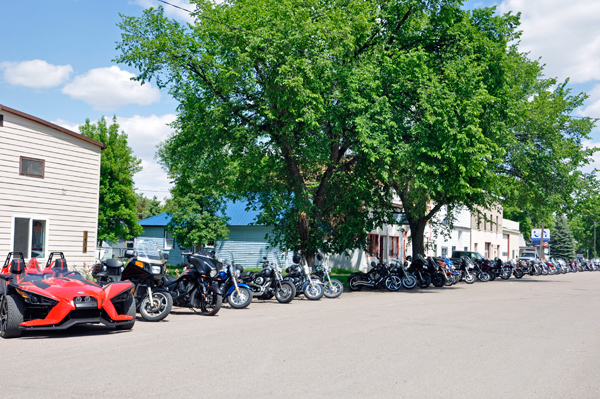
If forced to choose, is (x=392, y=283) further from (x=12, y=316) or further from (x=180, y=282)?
(x=12, y=316)

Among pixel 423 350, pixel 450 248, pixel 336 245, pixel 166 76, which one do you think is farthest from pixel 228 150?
pixel 450 248

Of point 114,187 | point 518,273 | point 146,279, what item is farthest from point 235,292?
point 518,273

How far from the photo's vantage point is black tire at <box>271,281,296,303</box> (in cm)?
1554

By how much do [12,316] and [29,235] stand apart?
369 inches

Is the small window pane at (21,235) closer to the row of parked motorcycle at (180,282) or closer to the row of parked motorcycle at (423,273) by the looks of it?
the row of parked motorcycle at (180,282)

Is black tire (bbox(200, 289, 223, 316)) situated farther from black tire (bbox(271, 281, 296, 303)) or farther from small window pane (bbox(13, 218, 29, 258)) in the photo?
small window pane (bbox(13, 218, 29, 258))

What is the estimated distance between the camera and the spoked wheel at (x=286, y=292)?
15539 mm

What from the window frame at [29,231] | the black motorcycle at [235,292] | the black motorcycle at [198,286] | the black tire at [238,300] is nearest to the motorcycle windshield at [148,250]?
the black motorcycle at [198,286]

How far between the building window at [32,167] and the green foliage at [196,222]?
58.2ft

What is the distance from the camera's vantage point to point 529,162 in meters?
28.1

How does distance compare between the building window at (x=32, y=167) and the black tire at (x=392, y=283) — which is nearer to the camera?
the building window at (x=32, y=167)

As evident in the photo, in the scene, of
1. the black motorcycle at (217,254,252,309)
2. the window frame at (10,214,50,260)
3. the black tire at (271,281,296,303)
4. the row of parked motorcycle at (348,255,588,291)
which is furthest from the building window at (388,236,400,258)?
the black motorcycle at (217,254,252,309)

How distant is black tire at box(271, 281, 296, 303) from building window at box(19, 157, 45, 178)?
876 cm

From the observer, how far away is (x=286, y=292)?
15586 mm
